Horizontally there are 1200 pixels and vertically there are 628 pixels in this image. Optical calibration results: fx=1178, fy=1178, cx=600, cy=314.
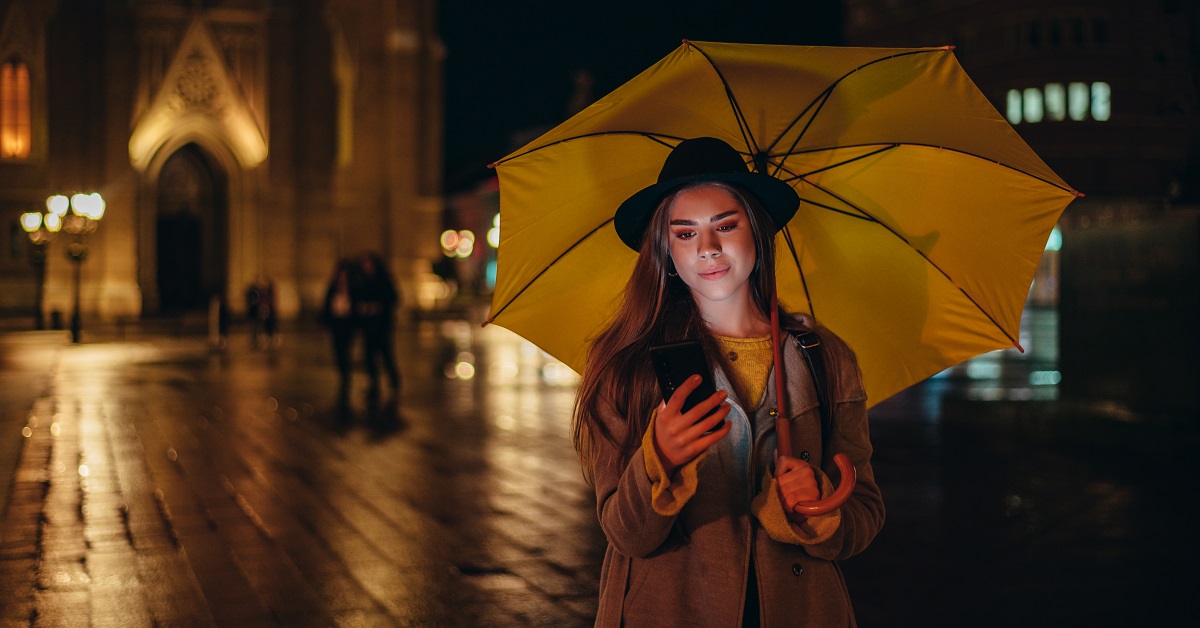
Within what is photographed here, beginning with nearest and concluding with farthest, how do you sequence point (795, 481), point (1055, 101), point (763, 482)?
point (795, 481), point (763, 482), point (1055, 101)

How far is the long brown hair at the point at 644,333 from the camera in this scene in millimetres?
2477

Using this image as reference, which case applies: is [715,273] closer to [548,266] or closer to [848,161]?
[548,266]

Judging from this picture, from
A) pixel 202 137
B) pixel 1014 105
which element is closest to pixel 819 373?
pixel 202 137

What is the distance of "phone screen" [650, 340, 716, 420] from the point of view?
2225mm

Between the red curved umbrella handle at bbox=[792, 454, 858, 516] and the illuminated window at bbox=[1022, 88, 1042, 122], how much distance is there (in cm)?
5917

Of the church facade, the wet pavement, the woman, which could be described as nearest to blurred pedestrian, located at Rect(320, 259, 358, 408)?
the wet pavement

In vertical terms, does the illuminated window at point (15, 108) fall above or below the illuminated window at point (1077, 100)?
below

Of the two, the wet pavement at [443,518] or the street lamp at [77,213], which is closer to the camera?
the wet pavement at [443,518]

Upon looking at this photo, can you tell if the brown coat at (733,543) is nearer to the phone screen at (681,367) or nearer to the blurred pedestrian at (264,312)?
the phone screen at (681,367)

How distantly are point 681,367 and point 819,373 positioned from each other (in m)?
0.39

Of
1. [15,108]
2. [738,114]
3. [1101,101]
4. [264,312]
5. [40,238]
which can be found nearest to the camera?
[738,114]

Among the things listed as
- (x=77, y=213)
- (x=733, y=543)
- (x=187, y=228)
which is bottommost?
(x=733, y=543)

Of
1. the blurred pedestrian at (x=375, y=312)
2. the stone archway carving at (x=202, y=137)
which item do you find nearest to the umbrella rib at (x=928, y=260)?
the blurred pedestrian at (x=375, y=312)

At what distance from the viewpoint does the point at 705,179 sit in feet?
8.18
